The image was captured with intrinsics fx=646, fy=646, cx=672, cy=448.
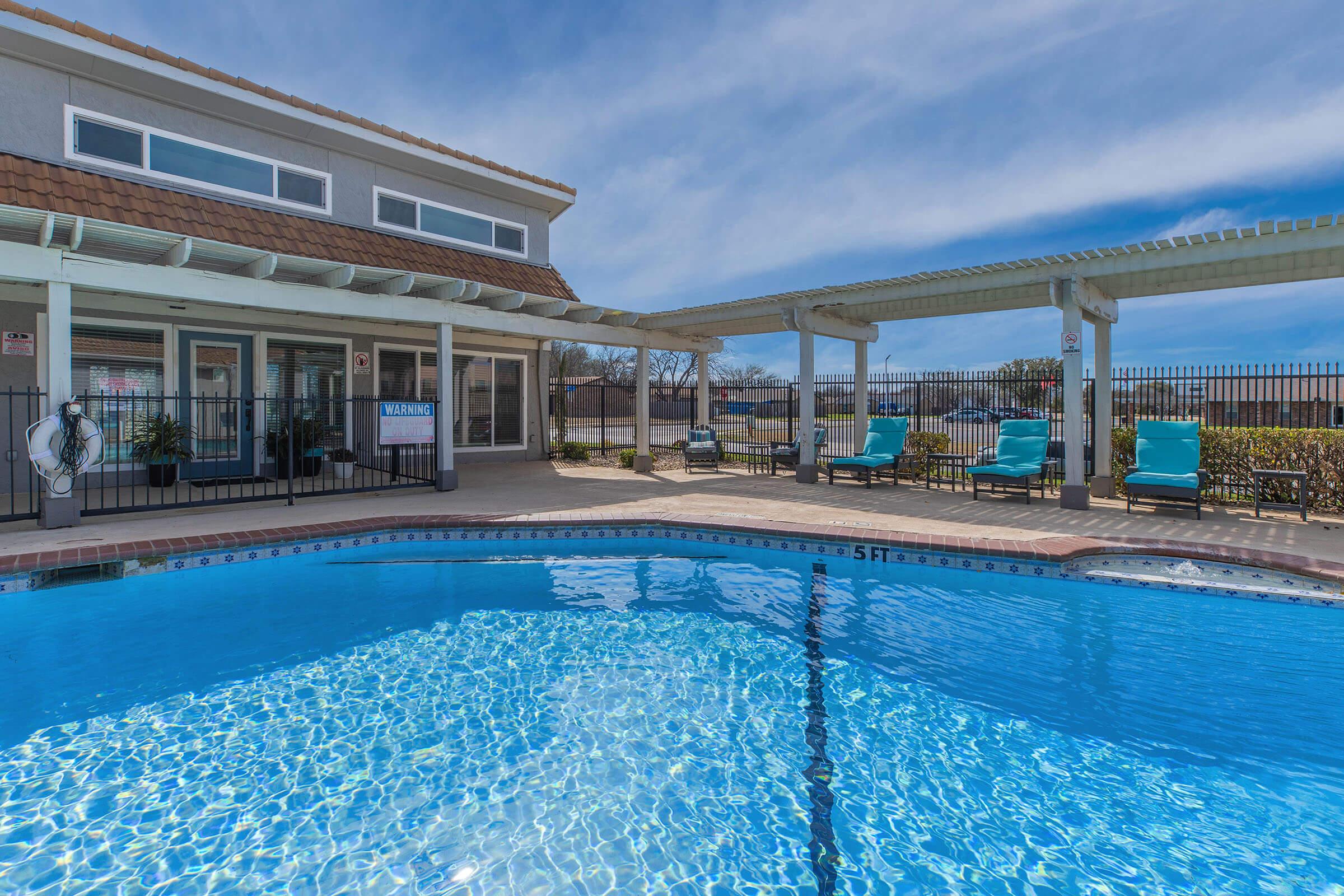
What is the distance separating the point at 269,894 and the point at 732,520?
A: 5035mm

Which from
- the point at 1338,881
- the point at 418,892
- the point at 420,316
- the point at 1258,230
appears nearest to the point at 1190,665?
the point at 1338,881

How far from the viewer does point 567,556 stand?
654cm

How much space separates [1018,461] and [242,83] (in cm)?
1181

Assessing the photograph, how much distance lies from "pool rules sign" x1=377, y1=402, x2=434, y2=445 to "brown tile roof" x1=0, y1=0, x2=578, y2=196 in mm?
4713

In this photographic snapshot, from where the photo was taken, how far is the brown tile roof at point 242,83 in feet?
→ 24.0

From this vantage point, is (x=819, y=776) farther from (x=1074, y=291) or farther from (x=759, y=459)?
(x=759, y=459)

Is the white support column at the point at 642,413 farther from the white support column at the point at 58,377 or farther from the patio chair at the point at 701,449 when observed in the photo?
the white support column at the point at 58,377

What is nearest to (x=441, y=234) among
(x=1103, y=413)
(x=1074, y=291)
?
(x=1074, y=291)

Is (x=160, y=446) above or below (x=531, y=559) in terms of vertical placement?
above

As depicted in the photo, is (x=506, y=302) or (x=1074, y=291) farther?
(x=506, y=302)

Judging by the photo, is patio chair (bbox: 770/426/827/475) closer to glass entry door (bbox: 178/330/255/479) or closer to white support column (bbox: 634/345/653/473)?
white support column (bbox: 634/345/653/473)

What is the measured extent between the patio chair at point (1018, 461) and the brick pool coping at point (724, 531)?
2544mm

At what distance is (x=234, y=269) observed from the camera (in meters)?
8.20

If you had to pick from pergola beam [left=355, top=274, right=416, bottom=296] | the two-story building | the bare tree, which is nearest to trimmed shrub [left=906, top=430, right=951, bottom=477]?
the two-story building
